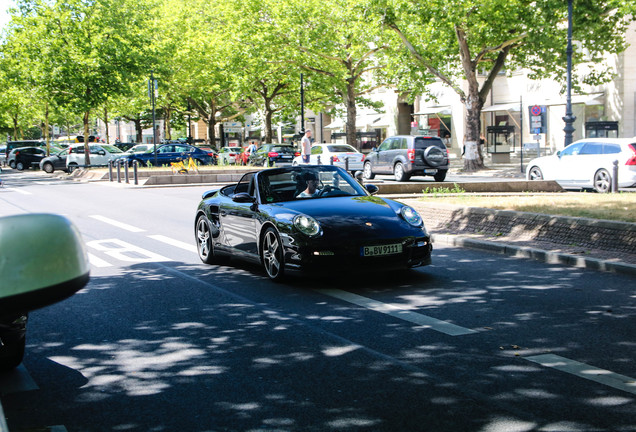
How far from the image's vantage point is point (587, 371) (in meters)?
5.11

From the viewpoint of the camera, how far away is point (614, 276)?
354 inches

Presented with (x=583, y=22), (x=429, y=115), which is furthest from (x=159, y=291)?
(x=429, y=115)

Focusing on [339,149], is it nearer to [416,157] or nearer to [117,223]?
[416,157]

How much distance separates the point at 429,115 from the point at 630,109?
1794cm

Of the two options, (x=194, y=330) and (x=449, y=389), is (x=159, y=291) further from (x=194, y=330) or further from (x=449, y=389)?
(x=449, y=389)

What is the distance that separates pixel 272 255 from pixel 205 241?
200 centimetres

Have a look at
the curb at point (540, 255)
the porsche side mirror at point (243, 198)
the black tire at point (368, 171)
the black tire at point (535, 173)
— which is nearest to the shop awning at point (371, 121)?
the black tire at point (368, 171)

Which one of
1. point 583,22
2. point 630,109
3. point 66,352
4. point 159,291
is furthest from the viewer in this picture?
point 630,109

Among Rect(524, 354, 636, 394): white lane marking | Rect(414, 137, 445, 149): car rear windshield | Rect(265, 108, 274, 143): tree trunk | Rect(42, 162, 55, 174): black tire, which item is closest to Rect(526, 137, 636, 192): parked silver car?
Rect(414, 137, 445, 149): car rear windshield

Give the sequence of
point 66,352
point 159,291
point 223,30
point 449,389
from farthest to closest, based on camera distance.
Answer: point 223,30, point 159,291, point 66,352, point 449,389

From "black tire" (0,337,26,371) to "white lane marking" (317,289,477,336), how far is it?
125 inches

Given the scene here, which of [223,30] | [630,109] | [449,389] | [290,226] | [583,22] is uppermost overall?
[223,30]

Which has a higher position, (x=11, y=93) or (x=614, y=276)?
(x=11, y=93)

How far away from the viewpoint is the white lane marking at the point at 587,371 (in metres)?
4.80
